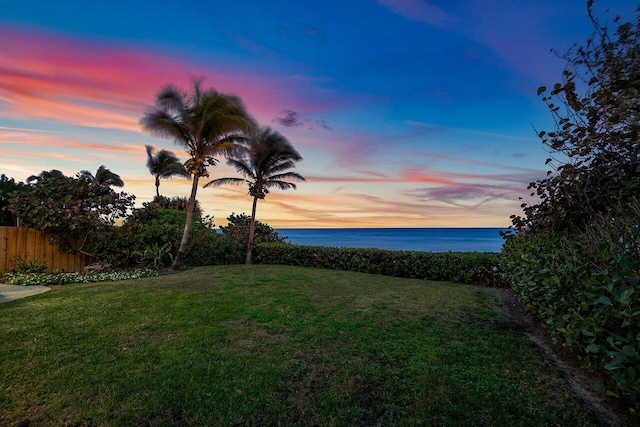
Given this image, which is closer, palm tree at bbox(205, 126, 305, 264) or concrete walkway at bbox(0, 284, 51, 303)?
concrete walkway at bbox(0, 284, 51, 303)

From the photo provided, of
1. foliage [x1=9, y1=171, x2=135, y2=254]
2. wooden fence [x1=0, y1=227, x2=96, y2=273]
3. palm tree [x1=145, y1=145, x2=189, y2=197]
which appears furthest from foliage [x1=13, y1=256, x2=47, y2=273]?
palm tree [x1=145, y1=145, x2=189, y2=197]

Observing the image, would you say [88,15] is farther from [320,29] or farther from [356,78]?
[356,78]

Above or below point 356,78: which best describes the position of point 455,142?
below

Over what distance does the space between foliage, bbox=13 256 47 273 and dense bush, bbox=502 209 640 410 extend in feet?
42.3

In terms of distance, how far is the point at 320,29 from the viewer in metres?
7.16

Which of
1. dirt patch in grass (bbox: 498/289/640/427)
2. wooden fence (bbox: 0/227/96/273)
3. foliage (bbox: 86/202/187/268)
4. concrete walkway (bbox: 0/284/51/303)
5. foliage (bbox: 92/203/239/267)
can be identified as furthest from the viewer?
foliage (bbox: 92/203/239/267)

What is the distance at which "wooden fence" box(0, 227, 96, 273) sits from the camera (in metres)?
8.95

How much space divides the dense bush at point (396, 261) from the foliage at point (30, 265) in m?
7.28

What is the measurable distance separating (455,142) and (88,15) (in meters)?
10.8

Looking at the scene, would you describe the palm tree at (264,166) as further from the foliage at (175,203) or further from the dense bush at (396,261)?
the foliage at (175,203)

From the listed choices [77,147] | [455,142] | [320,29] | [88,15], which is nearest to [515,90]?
[455,142]

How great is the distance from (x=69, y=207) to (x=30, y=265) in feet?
6.76

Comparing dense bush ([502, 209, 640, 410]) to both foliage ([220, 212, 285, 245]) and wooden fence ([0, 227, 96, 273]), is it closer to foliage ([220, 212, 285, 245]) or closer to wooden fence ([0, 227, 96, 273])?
foliage ([220, 212, 285, 245])

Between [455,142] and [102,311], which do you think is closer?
[102,311]
